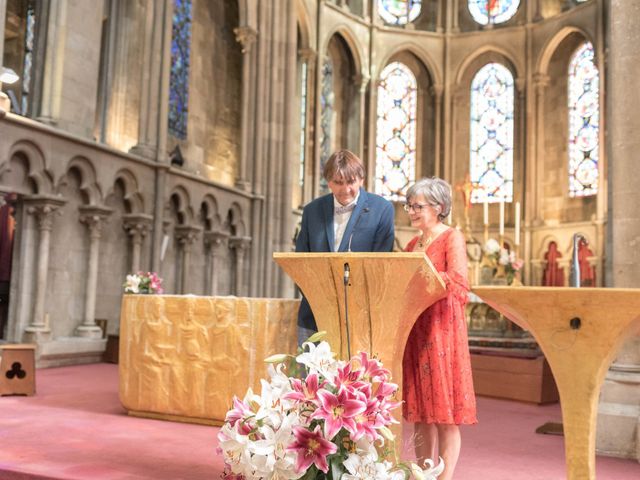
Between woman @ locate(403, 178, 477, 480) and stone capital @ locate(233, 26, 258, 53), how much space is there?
12.8 m

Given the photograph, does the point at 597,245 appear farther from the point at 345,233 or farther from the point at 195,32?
the point at 345,233

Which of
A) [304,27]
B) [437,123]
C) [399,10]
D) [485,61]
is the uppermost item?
[399,10]

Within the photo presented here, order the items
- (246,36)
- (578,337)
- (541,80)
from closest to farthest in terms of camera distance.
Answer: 1. (578,337)
2. (246,36)
3. (541,80)

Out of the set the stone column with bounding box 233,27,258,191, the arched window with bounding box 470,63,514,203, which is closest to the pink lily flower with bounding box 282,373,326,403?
the stone column with bounding box 233,27,258,191

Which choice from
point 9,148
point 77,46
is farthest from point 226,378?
point 77,46

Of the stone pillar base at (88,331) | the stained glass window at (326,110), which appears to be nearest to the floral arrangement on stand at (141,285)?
the stone pillar base at (88,331)

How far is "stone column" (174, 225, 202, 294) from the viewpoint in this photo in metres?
12.6

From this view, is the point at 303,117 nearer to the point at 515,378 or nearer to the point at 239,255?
the point at 239,255

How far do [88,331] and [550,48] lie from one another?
15.1m

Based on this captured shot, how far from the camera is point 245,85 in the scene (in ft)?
49.7

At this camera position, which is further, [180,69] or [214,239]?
[180,69]

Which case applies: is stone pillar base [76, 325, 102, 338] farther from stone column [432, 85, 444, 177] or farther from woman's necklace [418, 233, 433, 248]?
stone column [432, 85, 444, 177]

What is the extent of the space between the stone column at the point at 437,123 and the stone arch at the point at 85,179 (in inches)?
495

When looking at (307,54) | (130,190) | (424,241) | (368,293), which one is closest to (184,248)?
(130,190)
